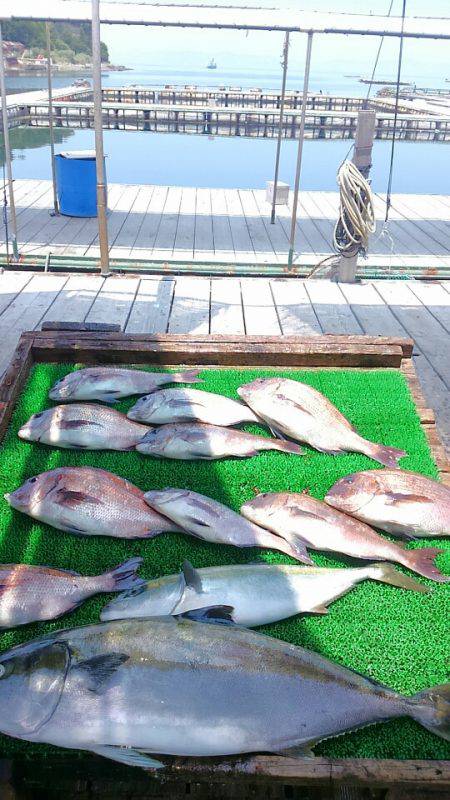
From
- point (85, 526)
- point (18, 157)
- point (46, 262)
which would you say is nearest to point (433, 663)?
point (85, 526)

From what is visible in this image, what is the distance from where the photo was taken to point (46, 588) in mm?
2139

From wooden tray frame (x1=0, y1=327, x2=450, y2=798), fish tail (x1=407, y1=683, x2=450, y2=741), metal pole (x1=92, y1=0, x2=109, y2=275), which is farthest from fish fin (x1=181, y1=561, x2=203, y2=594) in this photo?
metal pole (x1=92, y1=0, x2=109, y2=275)

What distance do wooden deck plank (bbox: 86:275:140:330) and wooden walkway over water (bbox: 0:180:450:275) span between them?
1.92m

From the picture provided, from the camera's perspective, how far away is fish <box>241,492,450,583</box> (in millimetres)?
2369

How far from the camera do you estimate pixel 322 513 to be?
2.49m

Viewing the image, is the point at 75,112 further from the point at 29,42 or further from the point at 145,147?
the point at 29,42

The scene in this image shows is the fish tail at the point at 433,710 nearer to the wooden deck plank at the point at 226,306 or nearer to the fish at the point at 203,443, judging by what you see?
the fish at the point at 203,443

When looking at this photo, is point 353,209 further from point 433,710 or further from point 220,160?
point 220,160

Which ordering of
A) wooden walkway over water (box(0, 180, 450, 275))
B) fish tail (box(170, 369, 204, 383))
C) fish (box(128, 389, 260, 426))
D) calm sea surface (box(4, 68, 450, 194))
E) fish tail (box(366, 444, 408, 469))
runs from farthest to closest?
1. calm sea surface (box(4, 68, 450, 194))
2. wooden walkway over water (box(0, 180, 450, 275))
3. fish tail (box(170, 369, 204, 383))
4. fish (box(128, 389, 260, 426))
5. fish tail (box(366, 444, 408, 469))

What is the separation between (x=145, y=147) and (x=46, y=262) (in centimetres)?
2229

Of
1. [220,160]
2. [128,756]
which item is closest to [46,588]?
[128,756]

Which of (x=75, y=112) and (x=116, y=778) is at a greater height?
(x=75, y=112)

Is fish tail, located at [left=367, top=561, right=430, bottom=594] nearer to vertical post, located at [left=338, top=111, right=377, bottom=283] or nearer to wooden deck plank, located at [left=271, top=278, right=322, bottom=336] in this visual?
wooden deck plank, located at [left=271, top=278, right=322, bottom=336]

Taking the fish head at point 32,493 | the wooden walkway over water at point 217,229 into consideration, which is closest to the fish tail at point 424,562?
the fish head at point 32,493
